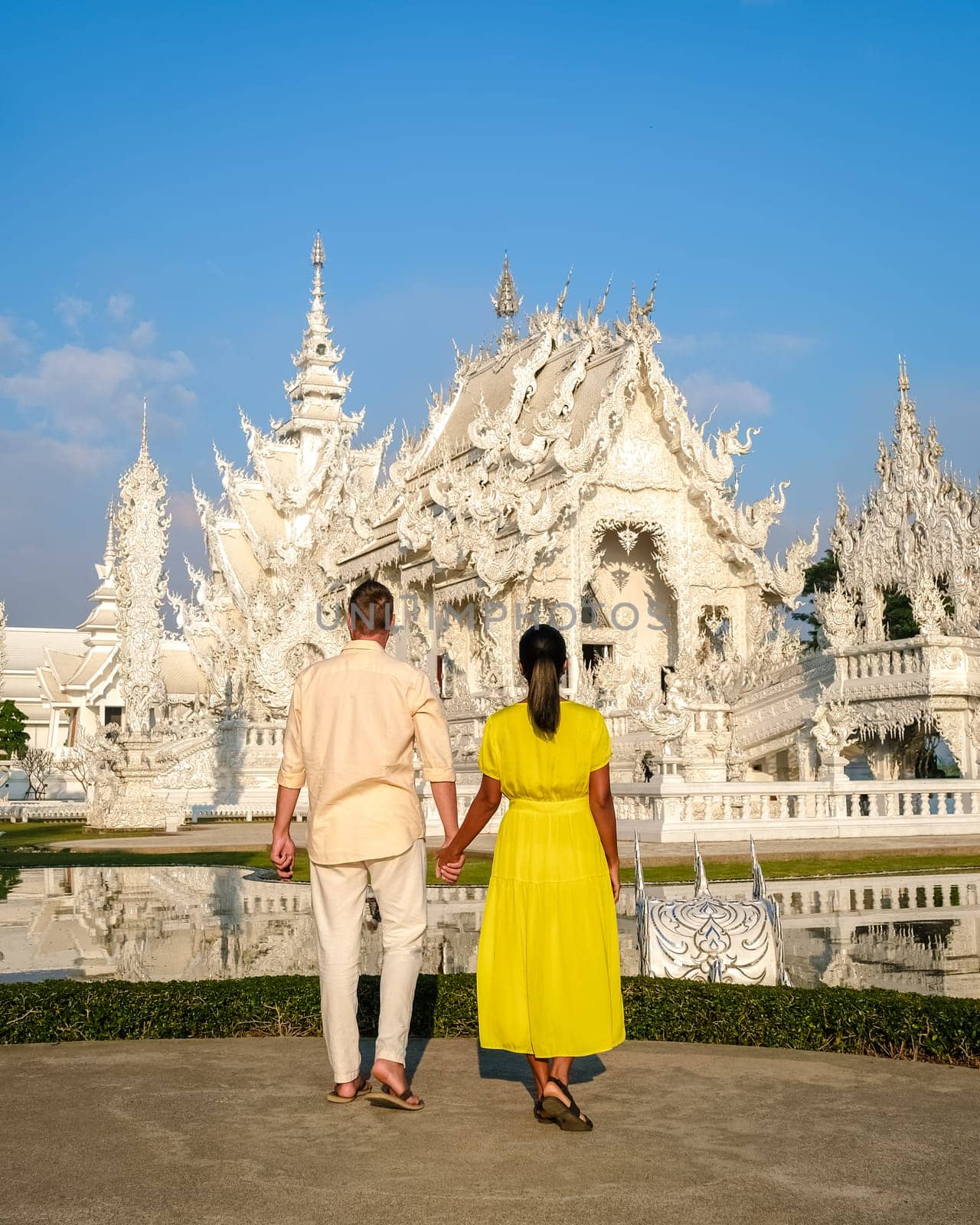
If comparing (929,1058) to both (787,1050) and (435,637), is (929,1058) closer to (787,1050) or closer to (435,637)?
(787,1050)

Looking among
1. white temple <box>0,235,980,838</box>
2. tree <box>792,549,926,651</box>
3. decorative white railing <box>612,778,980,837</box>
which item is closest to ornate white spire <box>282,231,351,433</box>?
white temple <box>0,235,980,838</box>

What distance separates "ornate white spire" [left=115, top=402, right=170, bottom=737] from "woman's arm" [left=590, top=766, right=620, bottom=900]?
19.2 m

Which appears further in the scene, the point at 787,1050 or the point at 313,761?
the point at 787,1050

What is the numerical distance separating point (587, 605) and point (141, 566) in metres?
10.5

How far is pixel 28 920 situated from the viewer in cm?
1041

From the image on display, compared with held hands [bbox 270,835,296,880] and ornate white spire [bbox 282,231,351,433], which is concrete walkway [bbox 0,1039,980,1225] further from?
ornate white spire [bbox 282,231,351,433]

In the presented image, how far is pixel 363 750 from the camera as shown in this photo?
4.59 m

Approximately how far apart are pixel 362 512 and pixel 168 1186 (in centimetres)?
3134

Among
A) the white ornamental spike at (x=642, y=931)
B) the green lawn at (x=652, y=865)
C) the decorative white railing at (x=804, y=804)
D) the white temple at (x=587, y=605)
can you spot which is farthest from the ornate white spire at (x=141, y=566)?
the white ornamental spike at (x=642, y=931)

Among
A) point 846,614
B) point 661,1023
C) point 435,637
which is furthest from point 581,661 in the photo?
point 661,1023

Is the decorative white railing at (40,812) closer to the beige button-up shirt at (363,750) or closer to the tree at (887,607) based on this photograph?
the tree at (887,607)

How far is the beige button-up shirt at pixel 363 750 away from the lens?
454cm

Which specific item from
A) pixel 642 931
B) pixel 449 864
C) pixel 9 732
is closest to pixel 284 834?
pixel 449 864

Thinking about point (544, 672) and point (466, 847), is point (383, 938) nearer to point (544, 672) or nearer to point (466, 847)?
point (466, 847)
